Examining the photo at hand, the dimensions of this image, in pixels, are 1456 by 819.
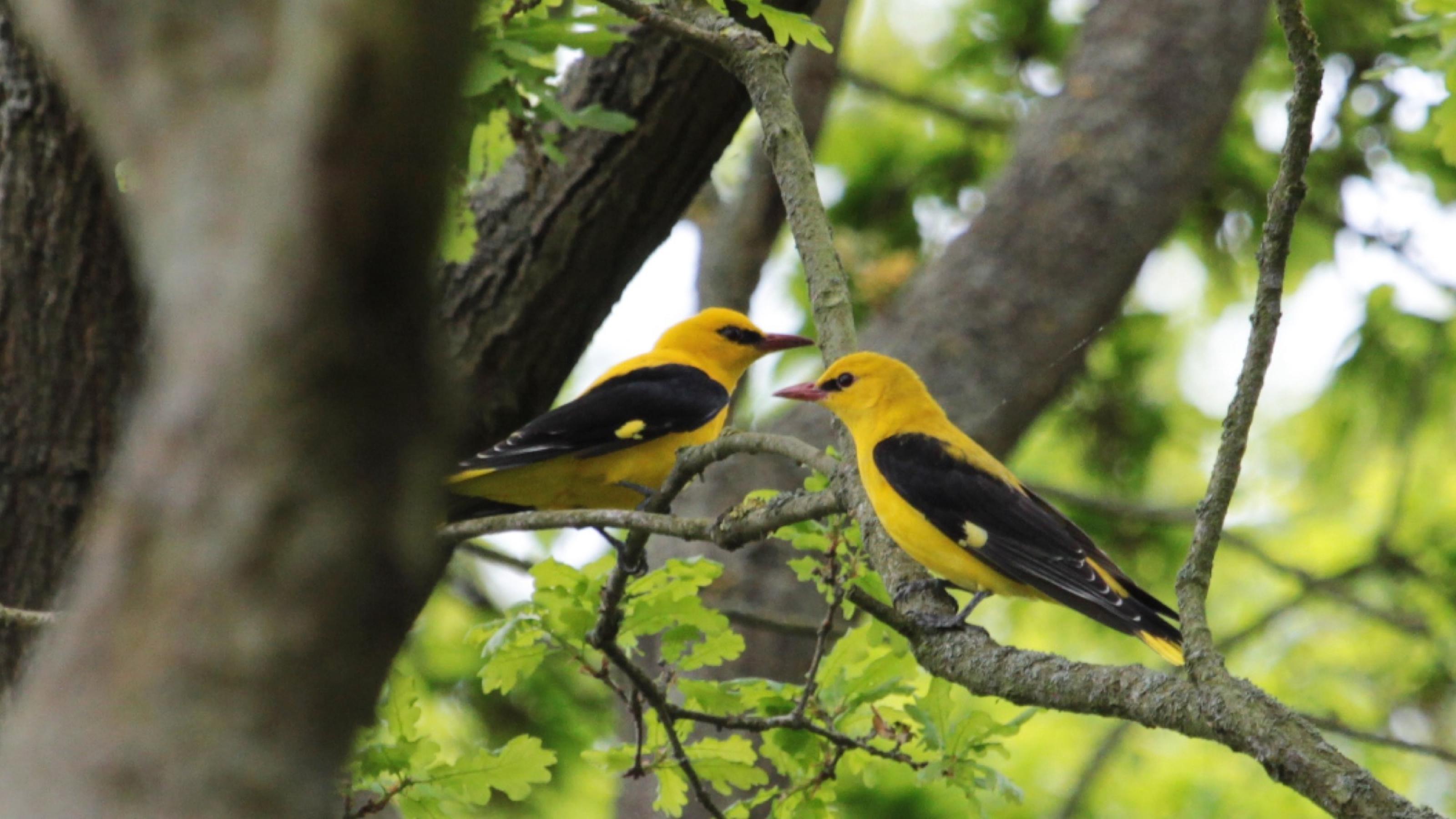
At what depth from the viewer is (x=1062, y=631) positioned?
967cm

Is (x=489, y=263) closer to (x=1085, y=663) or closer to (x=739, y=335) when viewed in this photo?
(x=739, y=335)

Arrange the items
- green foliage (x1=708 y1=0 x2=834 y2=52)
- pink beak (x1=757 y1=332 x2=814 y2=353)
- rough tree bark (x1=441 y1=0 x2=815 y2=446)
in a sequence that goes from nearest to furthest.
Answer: green foliage (x1=708 y1=0 x2=834 y2=52) → rough tree bark (x1=441 y1=0 x2=815 y2=446) → pink beak (x1=757 y1=332 x2=814 y2=353)

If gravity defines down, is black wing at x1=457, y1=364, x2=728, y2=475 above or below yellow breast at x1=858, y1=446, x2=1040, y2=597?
above

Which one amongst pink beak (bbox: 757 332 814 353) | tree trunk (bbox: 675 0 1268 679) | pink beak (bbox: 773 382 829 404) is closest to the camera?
pink beak (bbox: 773 382 829 404)

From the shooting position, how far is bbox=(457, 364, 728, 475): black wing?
16.7 feet

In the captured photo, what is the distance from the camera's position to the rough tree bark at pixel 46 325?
4496 millimetres

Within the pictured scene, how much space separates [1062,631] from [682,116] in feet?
19.1

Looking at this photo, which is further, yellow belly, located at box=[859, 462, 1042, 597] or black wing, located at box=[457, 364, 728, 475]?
black wing, located at box=[457, 364, 728, 475]

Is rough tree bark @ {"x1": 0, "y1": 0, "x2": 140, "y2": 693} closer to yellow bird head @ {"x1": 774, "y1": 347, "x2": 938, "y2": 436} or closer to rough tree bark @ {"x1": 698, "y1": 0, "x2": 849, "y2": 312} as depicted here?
yellow bird head @ {"x1": 774, "y1": 347, "x2": 938, "y2": 436}

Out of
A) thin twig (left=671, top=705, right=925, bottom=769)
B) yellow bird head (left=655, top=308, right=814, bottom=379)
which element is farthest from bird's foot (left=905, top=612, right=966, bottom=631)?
yellow bird head (left=655, top=308, right=814, bottom=379)

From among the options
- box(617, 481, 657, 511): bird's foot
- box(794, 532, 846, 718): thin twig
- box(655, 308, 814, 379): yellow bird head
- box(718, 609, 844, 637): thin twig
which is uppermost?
box(655, 308, 814, 379): yellow bird head

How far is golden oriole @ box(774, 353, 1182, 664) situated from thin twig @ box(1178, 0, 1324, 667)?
1452mm

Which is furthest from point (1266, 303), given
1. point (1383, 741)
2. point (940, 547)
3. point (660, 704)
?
point (1383, 741)

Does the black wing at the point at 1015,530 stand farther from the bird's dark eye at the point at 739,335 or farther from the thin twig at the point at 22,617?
the thin twig at the point at 22,617
